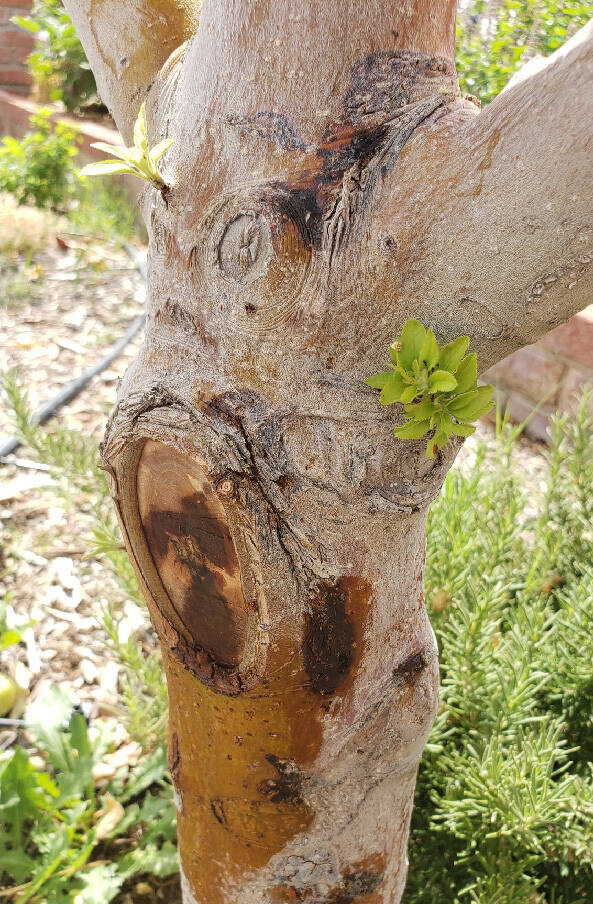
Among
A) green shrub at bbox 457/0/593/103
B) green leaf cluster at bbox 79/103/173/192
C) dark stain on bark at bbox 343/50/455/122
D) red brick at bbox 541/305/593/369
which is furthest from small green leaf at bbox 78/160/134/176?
green shrub at bbox 457/0/593/103

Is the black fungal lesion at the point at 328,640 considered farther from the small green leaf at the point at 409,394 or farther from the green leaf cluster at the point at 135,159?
the green leaf cluster at the point at 135,159

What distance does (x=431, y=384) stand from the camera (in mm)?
799

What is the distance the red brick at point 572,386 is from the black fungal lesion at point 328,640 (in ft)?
8.51

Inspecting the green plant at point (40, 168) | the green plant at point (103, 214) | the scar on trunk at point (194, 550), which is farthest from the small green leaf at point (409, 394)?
the green plant at point (40, 168)

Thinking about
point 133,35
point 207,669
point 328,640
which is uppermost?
point 133,35

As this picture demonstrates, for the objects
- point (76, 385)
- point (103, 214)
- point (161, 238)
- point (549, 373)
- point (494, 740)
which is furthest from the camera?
point (103, 214)

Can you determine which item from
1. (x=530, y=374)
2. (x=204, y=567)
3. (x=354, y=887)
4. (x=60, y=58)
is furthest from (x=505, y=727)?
(x=60, y=58)

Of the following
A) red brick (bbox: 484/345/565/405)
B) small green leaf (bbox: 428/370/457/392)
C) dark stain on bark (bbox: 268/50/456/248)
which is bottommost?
red brick (bbox: 484/345/565/405)

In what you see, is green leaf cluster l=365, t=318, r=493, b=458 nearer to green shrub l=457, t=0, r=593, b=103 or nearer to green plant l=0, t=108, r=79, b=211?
green shrub l=457, t=0, r=593, b=103

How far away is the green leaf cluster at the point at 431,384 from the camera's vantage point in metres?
0.79

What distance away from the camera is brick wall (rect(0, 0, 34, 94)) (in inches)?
306

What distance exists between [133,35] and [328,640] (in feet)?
3.04

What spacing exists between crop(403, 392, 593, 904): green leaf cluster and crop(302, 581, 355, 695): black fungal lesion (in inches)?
24.7

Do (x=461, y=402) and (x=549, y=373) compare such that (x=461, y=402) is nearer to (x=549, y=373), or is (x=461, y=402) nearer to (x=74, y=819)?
(x=74, y=819)
